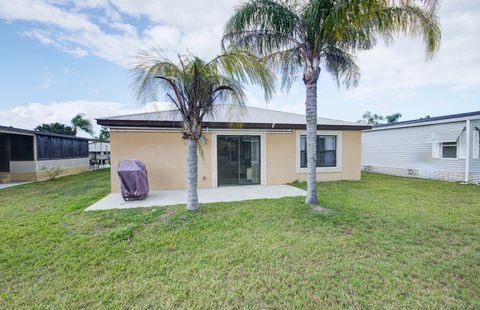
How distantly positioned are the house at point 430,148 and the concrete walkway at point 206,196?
990 centimetres

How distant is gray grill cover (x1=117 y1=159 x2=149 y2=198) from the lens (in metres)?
6.99

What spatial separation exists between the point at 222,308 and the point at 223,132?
7.64m

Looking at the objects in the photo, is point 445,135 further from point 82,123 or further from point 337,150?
point 82,123

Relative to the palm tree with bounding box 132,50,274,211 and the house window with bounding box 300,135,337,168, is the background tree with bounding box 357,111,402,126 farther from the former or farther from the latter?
the palm tree with bounding box 132,50,274,211

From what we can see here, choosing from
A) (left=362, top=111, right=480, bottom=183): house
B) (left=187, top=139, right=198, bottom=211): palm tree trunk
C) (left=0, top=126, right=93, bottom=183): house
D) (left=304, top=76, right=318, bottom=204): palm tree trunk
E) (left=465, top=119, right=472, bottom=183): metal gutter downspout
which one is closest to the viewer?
(left=187, top=139, right=198, bottom=211): palm tree trunk

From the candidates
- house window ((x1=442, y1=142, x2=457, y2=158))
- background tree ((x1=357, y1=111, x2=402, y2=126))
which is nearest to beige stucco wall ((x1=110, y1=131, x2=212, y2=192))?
house window ((x1=442, y1=142, x2=457, y2=158))

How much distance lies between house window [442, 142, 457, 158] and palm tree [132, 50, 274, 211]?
12854 mm

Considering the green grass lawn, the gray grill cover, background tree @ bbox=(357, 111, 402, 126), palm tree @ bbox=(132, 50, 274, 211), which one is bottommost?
the green grass lawn

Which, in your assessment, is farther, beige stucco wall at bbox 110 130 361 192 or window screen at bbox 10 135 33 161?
window screen at bbox 10 135 33 161

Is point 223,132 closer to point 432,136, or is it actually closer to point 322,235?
point 322,235

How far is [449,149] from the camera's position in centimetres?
1209

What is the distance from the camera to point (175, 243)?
4090 mm

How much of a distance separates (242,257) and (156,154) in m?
6.64

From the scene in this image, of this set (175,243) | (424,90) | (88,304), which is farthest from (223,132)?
(424,90)
